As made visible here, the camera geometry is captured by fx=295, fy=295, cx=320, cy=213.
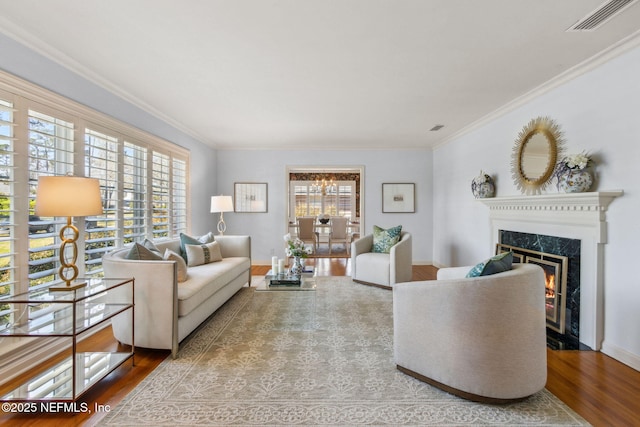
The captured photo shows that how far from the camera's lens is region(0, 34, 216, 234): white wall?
7.20ft

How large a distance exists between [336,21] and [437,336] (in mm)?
2205

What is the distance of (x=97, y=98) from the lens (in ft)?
9.76

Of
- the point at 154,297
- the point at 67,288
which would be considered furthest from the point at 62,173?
the point at 154,297

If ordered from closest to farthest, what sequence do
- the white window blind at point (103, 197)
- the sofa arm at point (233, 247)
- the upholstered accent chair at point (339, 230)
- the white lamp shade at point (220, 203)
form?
the white window blind at point (103, 197) → the sofa arm at point (233, 247) → the white lamp shade at point (220, 203) → the upholstered accent chair at point (339, 230)

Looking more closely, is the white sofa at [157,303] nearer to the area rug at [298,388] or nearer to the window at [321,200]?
the area rug at [298,388]

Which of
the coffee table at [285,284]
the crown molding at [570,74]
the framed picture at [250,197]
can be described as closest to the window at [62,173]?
the coffee table at [285,284]

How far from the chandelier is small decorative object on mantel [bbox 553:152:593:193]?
25.3 feet

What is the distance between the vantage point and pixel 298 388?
6.49ft

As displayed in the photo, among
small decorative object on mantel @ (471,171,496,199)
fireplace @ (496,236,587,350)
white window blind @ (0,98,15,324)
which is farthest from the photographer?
small decorative object on mantel @ (471,171,496,199)

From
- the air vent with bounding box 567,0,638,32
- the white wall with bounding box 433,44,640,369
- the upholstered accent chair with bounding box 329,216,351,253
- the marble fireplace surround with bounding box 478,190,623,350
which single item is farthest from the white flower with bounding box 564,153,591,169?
the upholstered accent chair with bounding box 329,216,351,253

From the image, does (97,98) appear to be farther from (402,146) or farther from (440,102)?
(402,146)

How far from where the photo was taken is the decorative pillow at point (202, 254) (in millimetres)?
3678

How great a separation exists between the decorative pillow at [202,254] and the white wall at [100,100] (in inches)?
52.9

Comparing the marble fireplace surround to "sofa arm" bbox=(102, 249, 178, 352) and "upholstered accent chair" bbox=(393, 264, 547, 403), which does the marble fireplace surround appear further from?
"sofa arm" bbox=(102, 249, 178, 352)
